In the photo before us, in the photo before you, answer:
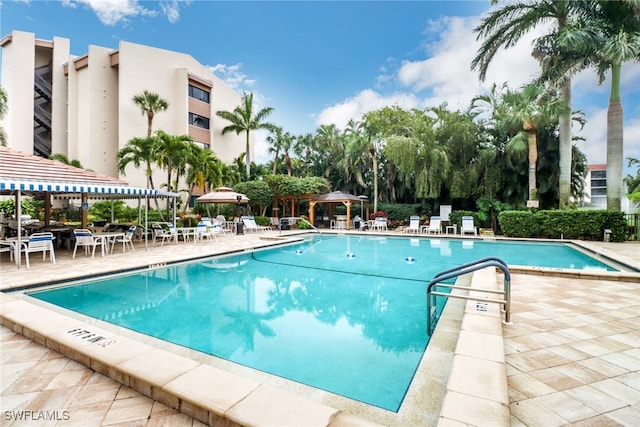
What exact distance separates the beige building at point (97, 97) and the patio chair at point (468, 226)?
22.0 meters

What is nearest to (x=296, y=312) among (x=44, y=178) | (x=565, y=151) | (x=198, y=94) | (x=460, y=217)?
(x=44, y=178)

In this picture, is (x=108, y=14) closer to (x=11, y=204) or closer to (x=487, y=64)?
(x=11, y=204)

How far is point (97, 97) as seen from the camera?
2412 cm

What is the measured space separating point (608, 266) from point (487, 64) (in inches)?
432

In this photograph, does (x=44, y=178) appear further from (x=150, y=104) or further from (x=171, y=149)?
(x=150, y=104)

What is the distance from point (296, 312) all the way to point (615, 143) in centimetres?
1552

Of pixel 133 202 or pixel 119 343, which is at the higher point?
pixel 133 202

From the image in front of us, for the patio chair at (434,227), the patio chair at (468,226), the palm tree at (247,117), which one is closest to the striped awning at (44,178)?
the patio chair at (434,227)

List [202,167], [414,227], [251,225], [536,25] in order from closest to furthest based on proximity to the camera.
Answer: [536,25] < [414,227] < [251,225] < [202,167]

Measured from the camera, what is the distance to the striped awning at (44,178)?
7.86 m

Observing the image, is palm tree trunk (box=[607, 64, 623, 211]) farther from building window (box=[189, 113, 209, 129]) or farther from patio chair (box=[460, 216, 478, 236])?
building window (box=[189, 113, 209, 129])

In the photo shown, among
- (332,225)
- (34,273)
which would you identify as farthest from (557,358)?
(332,225)

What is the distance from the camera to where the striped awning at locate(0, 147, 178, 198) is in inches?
310

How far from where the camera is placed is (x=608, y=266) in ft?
26.8
